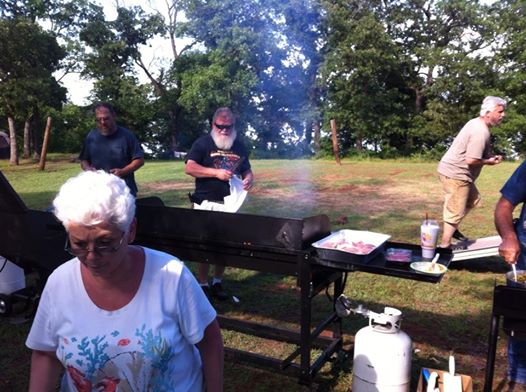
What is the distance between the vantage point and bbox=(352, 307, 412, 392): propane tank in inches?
91.6

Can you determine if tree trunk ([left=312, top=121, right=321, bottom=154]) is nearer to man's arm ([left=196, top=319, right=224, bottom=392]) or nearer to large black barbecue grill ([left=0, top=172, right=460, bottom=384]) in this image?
large black barbecue grill ([left=0, top=172, right=460, bottom=384])

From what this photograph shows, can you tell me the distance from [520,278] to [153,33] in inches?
1199

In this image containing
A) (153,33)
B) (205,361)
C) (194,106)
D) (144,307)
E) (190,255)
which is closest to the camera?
(144,307)

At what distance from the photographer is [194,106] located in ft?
79.2

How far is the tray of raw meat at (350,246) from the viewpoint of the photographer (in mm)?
2332

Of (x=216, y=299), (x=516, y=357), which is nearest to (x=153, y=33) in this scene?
(x=216, y=299)

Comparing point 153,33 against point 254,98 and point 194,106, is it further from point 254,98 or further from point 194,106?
point 254,98

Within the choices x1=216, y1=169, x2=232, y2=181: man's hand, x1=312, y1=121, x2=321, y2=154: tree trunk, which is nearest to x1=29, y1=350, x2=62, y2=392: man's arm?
x1=216, y1=169, x2=232, y2=181: man's hand

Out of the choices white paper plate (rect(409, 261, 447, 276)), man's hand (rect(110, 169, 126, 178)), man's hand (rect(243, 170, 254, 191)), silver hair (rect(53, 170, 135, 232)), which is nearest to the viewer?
silver hair (rect(53, 170, 135, 232))

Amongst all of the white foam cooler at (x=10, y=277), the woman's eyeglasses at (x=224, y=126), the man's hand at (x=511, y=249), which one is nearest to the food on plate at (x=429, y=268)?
the man's hand at (x=511, y=249)

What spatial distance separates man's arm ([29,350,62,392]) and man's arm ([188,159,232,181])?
2.29 meters

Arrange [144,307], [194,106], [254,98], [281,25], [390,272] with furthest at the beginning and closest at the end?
[194,106] → [254,98] → [281,25] → [390,272] → [144,307]

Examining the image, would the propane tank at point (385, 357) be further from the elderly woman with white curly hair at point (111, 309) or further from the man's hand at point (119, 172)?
the man's hand at point (119, 172)

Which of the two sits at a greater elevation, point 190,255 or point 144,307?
point 144,307
